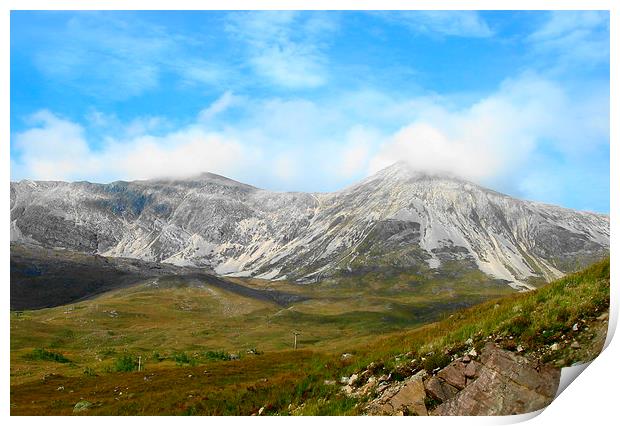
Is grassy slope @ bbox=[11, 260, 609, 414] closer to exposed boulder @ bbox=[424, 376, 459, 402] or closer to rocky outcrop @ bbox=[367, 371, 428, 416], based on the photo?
rocky outcrop @ bbox=[367, 371, 428, 416]

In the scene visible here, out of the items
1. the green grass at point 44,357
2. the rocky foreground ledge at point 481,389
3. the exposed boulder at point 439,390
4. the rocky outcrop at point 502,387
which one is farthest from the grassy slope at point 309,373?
the green grass at point 44,357

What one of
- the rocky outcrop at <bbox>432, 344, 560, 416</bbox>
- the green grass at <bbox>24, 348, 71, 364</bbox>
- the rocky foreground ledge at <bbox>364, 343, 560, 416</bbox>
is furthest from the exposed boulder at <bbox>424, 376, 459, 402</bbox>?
the green grass at <bbox>24, 348, 71, 364</bbox>

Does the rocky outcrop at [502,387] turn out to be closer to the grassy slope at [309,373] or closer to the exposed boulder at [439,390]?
the exposed boulder at [439,390]

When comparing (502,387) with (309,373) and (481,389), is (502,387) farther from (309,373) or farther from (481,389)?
(309,373)

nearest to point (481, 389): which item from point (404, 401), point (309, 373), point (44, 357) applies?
point (404, 401)

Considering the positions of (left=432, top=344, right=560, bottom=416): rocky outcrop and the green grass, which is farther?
the green grass

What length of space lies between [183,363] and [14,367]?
19.3 m

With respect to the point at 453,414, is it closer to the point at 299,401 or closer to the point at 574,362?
the point at 574,362

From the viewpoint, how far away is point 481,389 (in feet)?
66.1

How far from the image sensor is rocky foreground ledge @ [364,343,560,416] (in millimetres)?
20016

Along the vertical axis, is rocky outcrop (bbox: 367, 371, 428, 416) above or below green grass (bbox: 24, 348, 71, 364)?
above

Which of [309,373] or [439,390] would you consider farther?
[309,373]

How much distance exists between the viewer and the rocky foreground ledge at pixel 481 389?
788 inches
